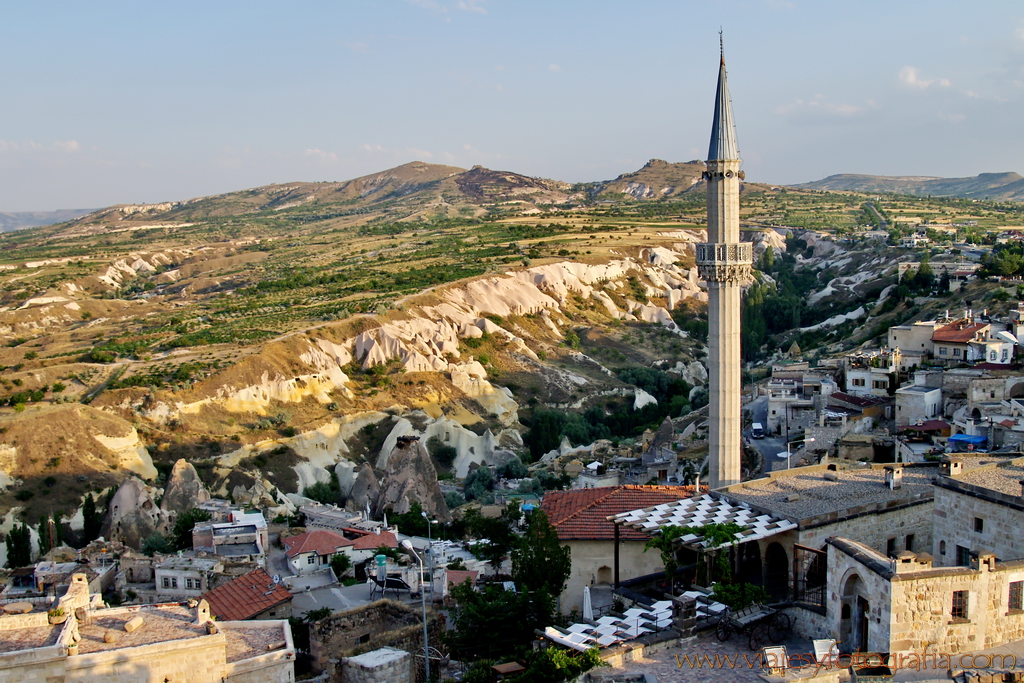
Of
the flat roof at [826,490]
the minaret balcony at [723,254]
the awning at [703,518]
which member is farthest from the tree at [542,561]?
the minaret balcony at [723,254]

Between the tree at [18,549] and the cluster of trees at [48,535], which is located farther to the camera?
the cluster of trees at [48,535]

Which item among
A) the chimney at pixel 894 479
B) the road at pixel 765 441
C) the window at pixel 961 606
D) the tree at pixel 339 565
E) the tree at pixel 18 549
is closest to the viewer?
the window at pixel 961 606

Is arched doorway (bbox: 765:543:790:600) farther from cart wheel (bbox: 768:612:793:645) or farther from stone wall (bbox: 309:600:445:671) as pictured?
stone wall (bbox: 309:600:445:671)

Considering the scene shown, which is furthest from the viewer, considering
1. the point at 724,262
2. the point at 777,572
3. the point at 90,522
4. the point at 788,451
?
the point at 90,522

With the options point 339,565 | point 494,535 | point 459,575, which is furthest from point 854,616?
point 339,565

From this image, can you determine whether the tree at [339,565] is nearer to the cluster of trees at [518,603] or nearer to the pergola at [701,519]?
the cluster of trees at [518,603]

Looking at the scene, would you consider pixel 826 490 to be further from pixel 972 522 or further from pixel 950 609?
pixel 950 609

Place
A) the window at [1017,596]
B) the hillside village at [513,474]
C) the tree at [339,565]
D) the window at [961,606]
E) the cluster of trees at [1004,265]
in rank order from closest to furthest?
1. the window at [961,606]
2. the window at [1017,596]
3. the hillside village at [513,474]
4. the tree at [339,565]
5. the cluster of trees at [1004,265]

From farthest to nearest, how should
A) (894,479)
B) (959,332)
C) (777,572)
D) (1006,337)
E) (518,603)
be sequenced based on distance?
(959,332), (1006,337), (894,479), (518,603), (777,572)

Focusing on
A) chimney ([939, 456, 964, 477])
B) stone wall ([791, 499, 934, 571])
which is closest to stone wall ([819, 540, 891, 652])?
stone wall ([791, 499, 934, 571])
